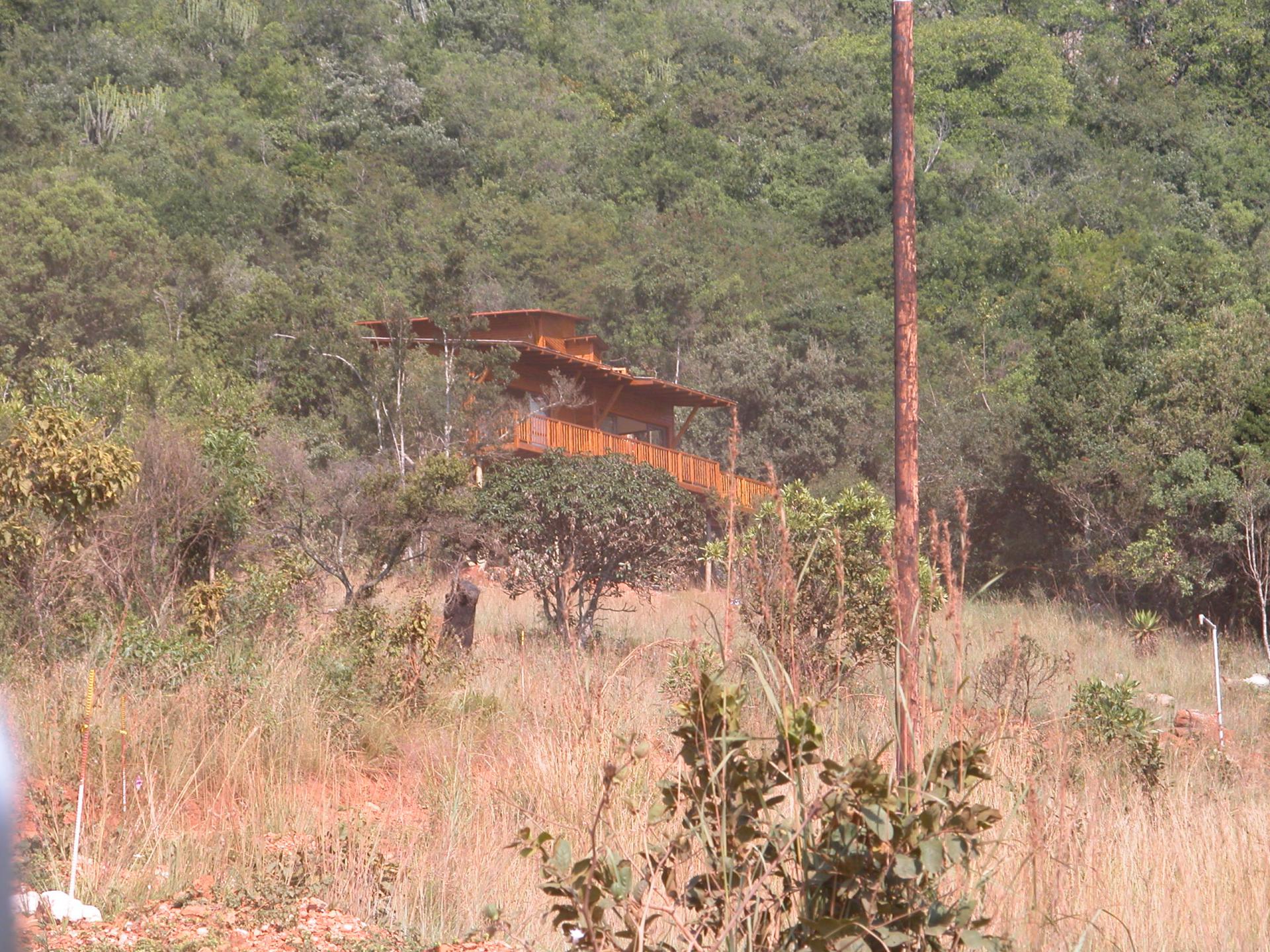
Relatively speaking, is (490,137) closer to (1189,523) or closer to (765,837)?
(1189,523)

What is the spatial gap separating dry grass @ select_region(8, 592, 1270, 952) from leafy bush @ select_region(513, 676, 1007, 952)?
0.91 ft

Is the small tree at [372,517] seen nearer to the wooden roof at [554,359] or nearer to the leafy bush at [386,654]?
the leafy bush at [386,654]

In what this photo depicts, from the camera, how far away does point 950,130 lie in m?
66.2

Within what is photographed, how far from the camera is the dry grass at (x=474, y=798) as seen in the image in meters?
5.38

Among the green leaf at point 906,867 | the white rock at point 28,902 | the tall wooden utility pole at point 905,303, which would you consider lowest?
→ the white rock at point 28,902

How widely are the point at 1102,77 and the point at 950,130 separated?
8.54 m

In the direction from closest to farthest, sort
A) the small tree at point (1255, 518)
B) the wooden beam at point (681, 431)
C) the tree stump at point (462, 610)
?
the tree stump at point (462, 610)
the small tree at point (1255, 518)
the wooden beam at point (681, 431)

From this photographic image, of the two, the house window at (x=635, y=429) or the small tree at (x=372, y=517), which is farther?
the house window at (x=635, y=429)

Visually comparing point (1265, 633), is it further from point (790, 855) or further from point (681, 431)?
point (790, 855)

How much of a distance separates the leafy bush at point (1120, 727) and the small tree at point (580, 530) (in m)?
6.59

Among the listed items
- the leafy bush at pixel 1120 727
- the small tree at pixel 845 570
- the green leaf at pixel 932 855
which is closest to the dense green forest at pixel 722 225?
the small tree at pixel 845 570

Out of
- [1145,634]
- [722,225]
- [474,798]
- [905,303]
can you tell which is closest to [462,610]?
[474,798]

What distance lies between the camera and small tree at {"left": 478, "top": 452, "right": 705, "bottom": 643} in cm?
1614

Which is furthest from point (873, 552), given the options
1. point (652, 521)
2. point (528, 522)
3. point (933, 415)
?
point (933, 415)
